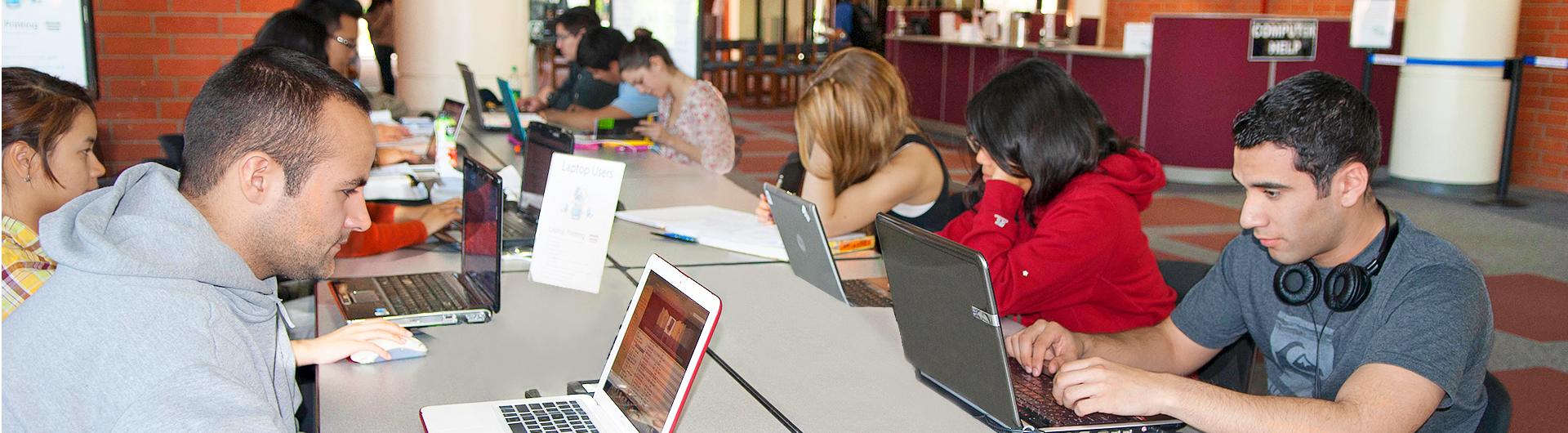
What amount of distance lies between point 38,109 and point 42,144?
0.07 m

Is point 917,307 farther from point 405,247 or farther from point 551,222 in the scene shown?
point 405,247

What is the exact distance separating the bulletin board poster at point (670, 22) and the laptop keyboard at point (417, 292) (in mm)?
4588

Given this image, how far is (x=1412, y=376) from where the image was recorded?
4.91ft

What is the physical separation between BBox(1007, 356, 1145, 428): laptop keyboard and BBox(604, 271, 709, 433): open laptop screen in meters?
0.40

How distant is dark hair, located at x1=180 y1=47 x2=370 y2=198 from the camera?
53.3 inches

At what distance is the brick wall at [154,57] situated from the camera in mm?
4410

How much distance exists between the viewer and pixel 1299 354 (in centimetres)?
180

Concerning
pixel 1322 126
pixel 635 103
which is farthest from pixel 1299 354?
pixel 635 103

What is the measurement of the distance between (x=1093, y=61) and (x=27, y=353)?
769 cm

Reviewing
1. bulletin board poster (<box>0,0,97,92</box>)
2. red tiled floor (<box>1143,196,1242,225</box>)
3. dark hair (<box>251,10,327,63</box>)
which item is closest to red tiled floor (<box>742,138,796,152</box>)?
red tiled floor (<box>1143,196,1242,225</box>)

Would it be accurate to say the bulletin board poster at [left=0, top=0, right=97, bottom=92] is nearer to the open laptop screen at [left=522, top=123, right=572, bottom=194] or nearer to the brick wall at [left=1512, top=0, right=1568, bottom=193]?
the open laptop screen at [left=522, top=123, right=572, bottom=194]

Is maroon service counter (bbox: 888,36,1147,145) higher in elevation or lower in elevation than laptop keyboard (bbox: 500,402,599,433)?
higher

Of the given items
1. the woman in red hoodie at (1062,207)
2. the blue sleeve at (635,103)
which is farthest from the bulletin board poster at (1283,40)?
the woman in red hoodie at (1062,207)

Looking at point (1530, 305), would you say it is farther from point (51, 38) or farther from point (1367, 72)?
point (51, 38)
